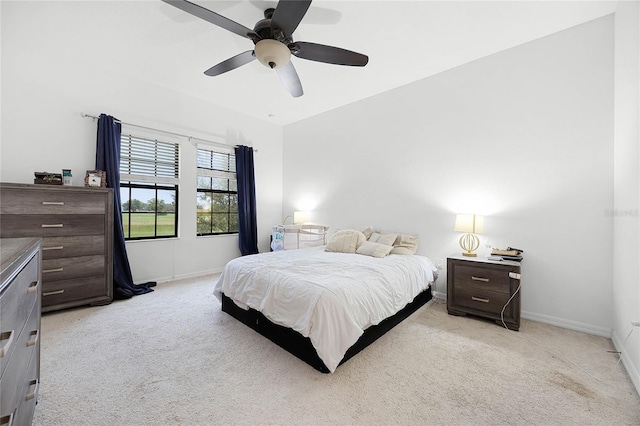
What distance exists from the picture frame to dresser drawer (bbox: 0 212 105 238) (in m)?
0.41

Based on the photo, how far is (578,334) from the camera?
2486mm

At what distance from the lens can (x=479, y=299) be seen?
108 inches

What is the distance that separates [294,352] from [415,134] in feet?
10.4

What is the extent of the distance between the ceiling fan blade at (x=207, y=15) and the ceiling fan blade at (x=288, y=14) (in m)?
0.28

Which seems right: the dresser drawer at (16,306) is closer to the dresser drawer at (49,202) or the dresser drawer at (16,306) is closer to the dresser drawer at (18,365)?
the dresser drawer at (18,365)

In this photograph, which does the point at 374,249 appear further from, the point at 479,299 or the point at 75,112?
the point at 75,112

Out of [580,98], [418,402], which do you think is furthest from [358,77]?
[418,402]

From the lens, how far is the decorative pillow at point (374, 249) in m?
3.23

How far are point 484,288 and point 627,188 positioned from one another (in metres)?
1.38

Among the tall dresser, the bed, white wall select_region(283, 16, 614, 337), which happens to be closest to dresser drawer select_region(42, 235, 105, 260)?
the tall dresser

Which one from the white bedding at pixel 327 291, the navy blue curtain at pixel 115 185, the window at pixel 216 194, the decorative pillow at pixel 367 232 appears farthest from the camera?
the window at pixel 216 194

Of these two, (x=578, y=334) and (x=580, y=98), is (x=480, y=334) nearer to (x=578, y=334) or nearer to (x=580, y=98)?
(x=578, y=334)

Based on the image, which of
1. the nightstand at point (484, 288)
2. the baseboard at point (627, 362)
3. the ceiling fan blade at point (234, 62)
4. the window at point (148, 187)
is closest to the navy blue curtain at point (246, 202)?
the window at point (148, 187)

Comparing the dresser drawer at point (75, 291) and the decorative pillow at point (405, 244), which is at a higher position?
the decorative pillow at point (405, 244)
